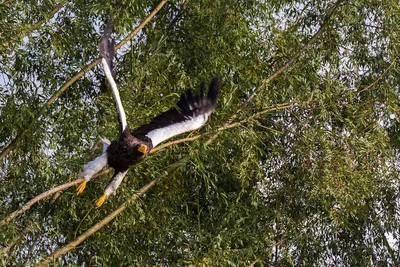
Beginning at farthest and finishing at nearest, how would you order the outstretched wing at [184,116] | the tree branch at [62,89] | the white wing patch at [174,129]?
the tree branch at [62,89] → the outstretched wing at [184,116] → the white wing patch at [174,129]

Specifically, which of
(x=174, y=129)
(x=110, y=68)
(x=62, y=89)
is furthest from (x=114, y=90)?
(x=62, y=89)

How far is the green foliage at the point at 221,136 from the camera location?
6.59 m

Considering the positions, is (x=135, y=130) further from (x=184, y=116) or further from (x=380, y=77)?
(x=380, y=77)

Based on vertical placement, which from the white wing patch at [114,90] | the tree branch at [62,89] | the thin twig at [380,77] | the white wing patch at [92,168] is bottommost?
the white wing patch at [92,168]

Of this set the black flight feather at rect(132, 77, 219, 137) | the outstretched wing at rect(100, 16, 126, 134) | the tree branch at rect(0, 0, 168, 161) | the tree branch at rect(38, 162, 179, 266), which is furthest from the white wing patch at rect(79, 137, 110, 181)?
the tree branch at rect(0, 0, 168, 161)

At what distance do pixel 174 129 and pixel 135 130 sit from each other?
0.24 metres

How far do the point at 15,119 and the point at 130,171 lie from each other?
84cm

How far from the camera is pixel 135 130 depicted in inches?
230

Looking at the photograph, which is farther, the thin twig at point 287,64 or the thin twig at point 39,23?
the thin twig at point 287,64

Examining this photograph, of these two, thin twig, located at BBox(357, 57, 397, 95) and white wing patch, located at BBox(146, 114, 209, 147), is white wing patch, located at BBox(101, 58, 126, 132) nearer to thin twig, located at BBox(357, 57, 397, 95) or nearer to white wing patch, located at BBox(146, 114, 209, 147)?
white wing patch, located at BBox(146, 114, 209, 147)

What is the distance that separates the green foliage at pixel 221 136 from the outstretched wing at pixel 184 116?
341 millimetres

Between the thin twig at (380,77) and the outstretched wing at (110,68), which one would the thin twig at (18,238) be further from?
the thin twig at (380,77)

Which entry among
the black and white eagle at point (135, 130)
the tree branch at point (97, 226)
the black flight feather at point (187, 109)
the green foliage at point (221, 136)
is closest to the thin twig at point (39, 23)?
the green foliage at point (221, 136)

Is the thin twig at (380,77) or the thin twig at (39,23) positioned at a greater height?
the thin twig at (380,77)
